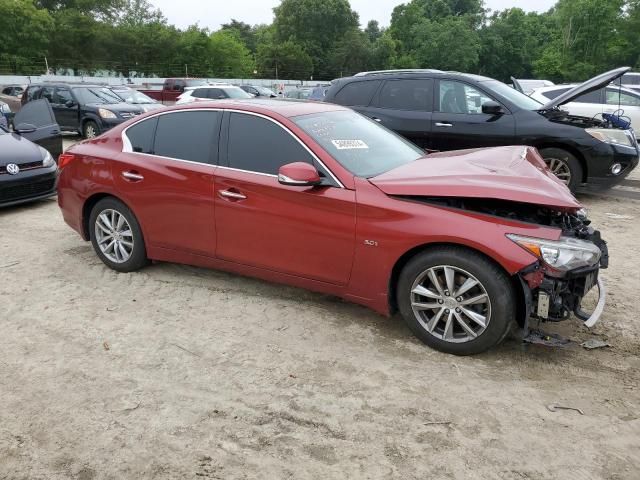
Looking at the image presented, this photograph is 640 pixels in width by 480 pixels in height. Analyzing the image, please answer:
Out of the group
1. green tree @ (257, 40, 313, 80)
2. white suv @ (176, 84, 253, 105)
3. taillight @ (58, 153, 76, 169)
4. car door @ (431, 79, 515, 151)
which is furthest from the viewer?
green tree @ (257, 40, 313, 80)

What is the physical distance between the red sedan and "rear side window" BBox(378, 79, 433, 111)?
139 inches

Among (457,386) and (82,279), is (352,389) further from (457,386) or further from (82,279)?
(82,279)

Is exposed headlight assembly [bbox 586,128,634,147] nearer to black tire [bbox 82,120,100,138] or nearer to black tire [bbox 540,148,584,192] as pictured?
black tire [bbox 540,148,584,192]

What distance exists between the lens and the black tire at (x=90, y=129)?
13.8 metres

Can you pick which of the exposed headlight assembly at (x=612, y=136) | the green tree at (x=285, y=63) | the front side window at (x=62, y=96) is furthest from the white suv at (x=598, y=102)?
the green tree at (x=285, y=63)

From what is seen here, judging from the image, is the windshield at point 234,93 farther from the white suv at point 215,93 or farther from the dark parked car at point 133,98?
the dark parked car at point 133,98

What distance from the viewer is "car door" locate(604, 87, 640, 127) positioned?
12.4m

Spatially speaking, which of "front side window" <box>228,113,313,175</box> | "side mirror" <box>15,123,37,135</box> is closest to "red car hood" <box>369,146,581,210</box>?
"front side window" <box>228,113,313,175</box>

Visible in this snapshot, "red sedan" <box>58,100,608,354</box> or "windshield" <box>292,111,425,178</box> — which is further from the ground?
"windshield" <box>292,111,425,178</box>

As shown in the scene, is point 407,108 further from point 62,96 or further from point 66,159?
point 62,96

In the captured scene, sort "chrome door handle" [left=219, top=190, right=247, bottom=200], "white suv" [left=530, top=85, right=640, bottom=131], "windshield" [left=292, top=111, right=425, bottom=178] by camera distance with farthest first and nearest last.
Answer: "white suv" [left=530, top=85, right=640, bottom=131]
"chrome door handle" [left=219, top=190, right=247, bottom=200]
"windshield" [left=292, top=111, right=425, bottom=178]

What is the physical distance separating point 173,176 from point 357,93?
475cm

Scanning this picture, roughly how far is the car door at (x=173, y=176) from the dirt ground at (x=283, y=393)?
51 cm

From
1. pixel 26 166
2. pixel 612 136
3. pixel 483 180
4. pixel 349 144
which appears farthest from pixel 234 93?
pixel 483 180
